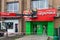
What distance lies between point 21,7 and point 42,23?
4.74m

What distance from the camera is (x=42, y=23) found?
32.1 metres

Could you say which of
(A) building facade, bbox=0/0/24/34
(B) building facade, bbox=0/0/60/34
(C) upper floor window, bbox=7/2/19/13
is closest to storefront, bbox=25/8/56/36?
(B) building facade, bbox=0/0/60/34

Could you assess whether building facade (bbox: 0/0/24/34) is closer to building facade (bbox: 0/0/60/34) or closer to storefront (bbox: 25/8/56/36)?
building facade (bbox: 0/0/60/34)

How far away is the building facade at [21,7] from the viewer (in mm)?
30641

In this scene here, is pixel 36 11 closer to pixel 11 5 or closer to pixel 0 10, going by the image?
pixel 11 5

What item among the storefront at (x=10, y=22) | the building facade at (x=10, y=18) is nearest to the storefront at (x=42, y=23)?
the building facade at (x=10, y=18)

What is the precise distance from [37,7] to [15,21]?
4.95m

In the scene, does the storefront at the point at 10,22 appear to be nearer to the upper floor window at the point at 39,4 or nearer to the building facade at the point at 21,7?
the building facade at the point at 21,7

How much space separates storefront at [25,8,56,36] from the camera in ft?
98.3

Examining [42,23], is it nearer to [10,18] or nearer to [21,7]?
[21,7]

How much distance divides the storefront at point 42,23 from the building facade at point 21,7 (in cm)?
83

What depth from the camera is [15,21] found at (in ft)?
112

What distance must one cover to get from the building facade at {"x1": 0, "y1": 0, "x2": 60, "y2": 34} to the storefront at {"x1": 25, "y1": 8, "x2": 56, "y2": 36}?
0.83 meters

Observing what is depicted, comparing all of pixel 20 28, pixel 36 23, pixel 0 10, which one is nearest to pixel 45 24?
pixel 36 23
